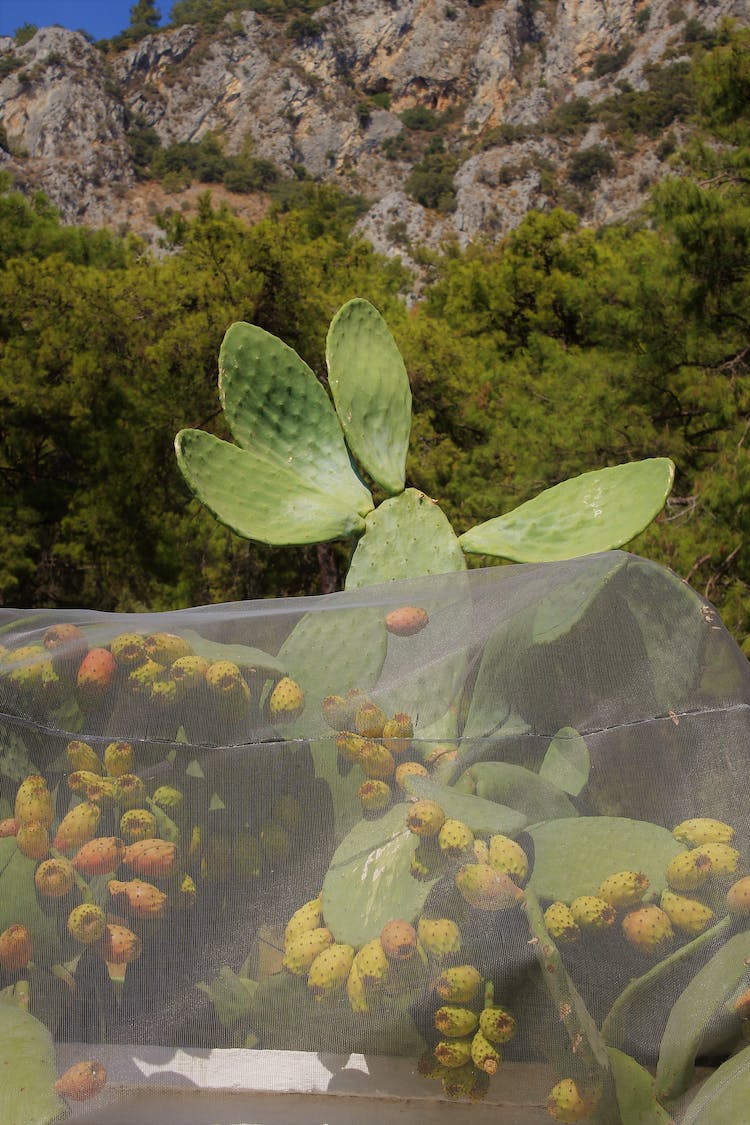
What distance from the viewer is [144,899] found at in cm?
82

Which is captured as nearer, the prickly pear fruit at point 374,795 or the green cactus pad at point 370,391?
the prickly pear fruit at point 374,795

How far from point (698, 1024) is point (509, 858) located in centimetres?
19

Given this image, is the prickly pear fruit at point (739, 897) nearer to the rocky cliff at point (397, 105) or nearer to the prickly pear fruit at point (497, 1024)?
the prickly pear fruit at point (497, 1024)

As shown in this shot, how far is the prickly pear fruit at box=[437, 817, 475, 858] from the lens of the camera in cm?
81

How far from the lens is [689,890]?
0.80 m

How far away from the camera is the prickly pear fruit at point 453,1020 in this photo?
2.62 feet

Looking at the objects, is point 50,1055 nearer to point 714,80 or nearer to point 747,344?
point 747,344

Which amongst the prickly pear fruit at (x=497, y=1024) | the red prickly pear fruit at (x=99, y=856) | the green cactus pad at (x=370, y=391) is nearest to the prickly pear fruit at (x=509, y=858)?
the prickly pear fruit at (x=497, y=1024)

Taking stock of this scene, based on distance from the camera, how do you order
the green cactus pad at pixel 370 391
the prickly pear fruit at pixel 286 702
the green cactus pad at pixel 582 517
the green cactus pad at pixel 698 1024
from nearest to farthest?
the green cactus pad at pixel 698 1024 → the prickly pear fruit at pixel 286 702 → the green cactus pad at pixel 582 517 → the green cactus pad at pixel 370 391

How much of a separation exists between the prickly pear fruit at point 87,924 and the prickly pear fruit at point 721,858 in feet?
1.64

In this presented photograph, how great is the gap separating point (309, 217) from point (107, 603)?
23.8 ft

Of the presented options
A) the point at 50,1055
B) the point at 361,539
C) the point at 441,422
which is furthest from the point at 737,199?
the point at 50,1055

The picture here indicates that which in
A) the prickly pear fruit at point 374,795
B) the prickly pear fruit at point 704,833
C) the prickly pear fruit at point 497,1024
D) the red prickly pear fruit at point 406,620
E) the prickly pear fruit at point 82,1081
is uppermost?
the red prickly pear fruit at point 406,620

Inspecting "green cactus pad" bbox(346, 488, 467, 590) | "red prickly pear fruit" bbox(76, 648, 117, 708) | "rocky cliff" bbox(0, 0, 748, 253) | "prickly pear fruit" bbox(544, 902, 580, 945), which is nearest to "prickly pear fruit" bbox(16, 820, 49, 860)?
"red prickly pear fruit" bbox(76, 648, 117, 708)
